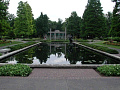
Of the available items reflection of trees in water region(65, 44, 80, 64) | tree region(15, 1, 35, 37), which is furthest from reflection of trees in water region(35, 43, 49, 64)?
tree region(15, 1, 35, 37)

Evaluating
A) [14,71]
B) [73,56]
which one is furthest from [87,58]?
A: [14,71]

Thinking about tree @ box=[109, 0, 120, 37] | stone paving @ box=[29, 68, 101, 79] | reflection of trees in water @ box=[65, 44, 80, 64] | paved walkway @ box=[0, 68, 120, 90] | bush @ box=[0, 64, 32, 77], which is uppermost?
tree @ box=[109, 0, 120, 37]

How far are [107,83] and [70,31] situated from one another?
1973 inches

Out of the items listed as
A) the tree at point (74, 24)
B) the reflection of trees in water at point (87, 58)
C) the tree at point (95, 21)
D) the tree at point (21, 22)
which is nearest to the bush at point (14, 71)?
the reflection of trees in water at point (87, 58)

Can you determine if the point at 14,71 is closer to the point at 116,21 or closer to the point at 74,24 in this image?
the point at 116,21

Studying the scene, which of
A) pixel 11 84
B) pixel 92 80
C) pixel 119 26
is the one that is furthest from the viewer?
pixel 119 26

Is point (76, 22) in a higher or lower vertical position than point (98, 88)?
higher

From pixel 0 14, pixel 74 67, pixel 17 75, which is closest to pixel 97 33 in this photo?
pixel 0 14

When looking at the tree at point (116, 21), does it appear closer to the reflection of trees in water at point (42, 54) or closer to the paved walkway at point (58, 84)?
the reflection of trees in water at point (42, 54)

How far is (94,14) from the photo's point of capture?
40938 mm

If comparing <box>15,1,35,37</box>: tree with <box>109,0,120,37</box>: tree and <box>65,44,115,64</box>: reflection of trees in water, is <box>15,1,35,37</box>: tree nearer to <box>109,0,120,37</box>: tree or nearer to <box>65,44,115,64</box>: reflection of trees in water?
<box>109,0,120,37</box>: tree

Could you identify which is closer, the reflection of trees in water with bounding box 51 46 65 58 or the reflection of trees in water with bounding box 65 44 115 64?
the reflection of trees in water with bounding box 65 44 115 64

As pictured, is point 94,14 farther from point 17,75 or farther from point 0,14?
point 17,75

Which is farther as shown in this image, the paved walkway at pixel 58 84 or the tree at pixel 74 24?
the tree at pixel 74 24
